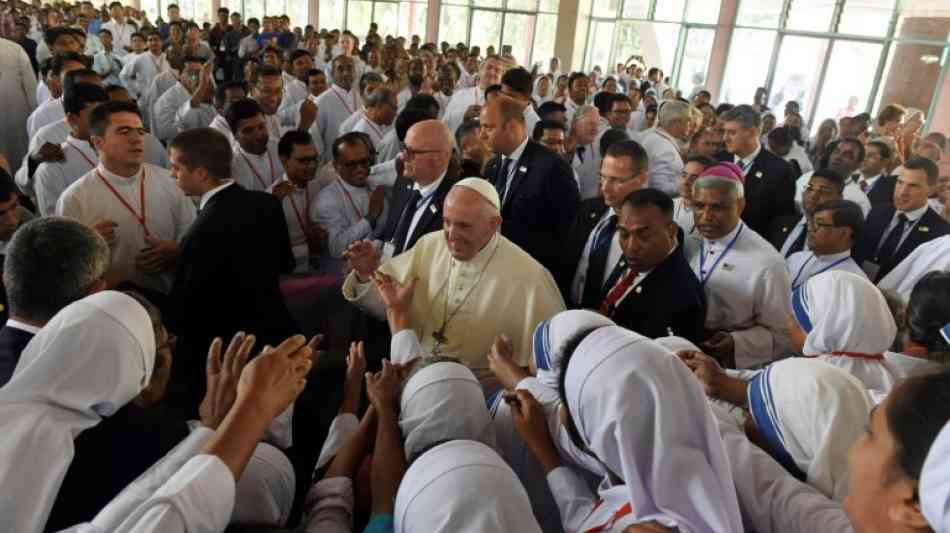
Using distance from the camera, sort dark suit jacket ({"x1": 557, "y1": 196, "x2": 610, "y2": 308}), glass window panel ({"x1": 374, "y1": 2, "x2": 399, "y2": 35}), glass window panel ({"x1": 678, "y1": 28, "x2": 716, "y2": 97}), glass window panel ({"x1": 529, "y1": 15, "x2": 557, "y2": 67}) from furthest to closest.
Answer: glass window panel ({"x1": 374, "y1": 2, "x2": 399, "y2": 35}), glass window panel ({"x1": 529, "y1": 15, "x2": 557, "y2": 67}), glass window panel ({"x1": 678, "y1": 28, "x2": 716, "y2": 97}), dark suit jacket ({"x1": 557, "y1": 196, "x2": 610, "y2": 308})

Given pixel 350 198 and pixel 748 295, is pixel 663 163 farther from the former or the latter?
pixel 350 198

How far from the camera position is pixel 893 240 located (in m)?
4.55

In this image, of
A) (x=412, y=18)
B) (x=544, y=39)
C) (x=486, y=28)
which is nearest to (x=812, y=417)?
(x=544, y=39)

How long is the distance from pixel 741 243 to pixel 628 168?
768 millimetres

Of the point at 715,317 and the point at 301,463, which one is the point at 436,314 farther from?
the point at 715,317

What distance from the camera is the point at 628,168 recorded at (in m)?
3.56

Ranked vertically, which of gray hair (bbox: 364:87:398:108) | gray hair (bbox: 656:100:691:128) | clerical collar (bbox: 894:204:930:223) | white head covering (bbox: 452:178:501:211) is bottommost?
clerical collar (bbox: 894:204:930:223)

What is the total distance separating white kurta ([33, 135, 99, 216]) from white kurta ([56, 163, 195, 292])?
0.71 meters

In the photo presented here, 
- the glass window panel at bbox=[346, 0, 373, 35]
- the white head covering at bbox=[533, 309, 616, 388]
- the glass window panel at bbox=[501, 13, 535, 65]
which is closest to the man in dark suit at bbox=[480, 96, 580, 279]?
the white head covering at bbox=[533, 309, 616, 388]

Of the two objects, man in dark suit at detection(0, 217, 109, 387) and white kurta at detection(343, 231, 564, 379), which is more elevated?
man in dark suit at detection(0, 217, 109, 387)

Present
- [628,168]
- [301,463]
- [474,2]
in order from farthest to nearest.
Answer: [474,2] → [628,168] → [301,463]

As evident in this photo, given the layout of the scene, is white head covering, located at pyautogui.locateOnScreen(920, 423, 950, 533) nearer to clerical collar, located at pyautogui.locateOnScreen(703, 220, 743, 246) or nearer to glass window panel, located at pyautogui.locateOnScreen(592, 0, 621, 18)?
clerical collar, located at pyautogui.locateOnScreen(703, 220, 743, 246)

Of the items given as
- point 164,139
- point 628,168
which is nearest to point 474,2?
point 164,139

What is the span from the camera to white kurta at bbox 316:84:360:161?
21.8 ft
